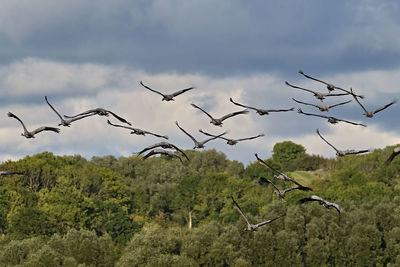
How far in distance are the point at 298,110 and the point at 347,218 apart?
124 meters

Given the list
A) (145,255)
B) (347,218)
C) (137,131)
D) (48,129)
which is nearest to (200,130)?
(137,131)

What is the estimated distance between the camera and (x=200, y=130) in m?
39.5

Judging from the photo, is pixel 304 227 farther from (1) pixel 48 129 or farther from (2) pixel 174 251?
(1) pixel 48 129

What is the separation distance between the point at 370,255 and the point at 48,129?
12414 centimetres

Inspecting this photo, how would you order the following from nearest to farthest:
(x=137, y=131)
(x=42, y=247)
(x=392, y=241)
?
(x=137, y=131)
(x=42, y=247)
(x=392, y=241)

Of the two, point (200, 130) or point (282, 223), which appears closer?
point (200, 130)

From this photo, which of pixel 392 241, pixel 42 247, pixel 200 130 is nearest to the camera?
pixel 200 130

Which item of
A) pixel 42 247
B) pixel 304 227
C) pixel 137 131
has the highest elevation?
pixel 304 227

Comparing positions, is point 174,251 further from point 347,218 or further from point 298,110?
point 298,110

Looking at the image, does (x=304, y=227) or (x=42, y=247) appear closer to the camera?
(x=42, y=247)

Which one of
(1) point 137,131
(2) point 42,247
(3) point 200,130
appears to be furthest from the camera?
(2) point 42,247

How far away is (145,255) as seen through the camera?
141375 mm

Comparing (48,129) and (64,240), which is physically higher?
(64,240)

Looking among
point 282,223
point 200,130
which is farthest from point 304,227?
point 200,130
